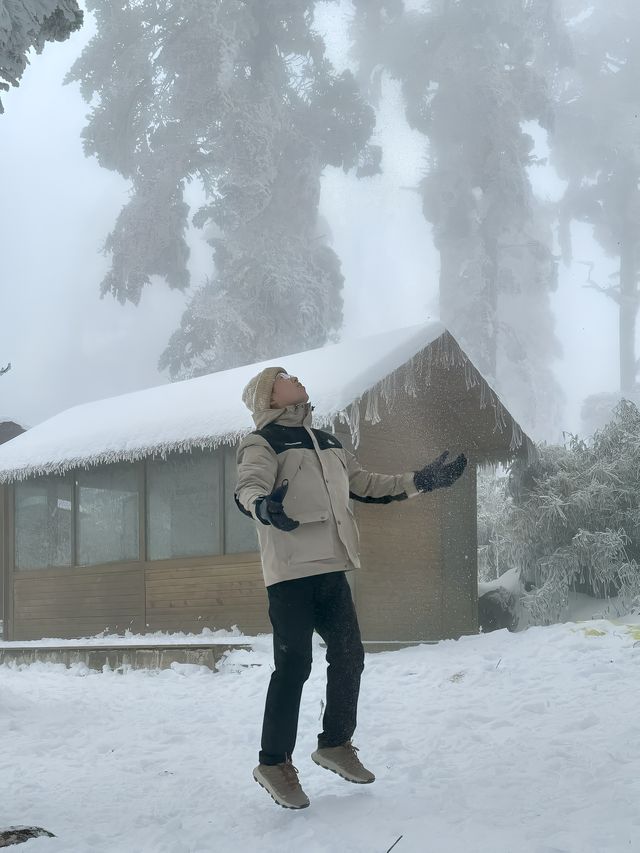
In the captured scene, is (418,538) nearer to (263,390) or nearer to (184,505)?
(184,505)

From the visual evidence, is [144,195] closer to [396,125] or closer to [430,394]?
[396,125]

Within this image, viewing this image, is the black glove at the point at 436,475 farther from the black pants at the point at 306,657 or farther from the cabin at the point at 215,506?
the cabin at the point at 215,506

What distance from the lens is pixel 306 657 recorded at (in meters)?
3.93

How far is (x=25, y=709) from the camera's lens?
7.17 meters

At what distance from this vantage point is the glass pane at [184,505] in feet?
37.8

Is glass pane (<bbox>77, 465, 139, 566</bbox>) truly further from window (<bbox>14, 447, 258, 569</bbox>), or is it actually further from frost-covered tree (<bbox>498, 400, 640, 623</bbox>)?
frost-covered tree (<bbox>498, 400, 640, 623</bbox>)

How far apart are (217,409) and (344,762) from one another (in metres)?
7.43

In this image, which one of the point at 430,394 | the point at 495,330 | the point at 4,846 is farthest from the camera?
the point at 495,330

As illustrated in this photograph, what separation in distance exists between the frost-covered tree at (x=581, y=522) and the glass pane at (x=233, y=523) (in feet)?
11.8

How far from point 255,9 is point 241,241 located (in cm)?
797

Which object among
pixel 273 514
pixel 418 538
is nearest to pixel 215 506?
pixel 418 538

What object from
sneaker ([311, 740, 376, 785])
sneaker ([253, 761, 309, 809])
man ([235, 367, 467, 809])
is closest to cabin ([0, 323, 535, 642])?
man ([235, 367, 467, 809])

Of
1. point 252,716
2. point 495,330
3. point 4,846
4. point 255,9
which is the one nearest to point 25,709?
point 252,716

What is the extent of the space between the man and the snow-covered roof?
16.8 feet
